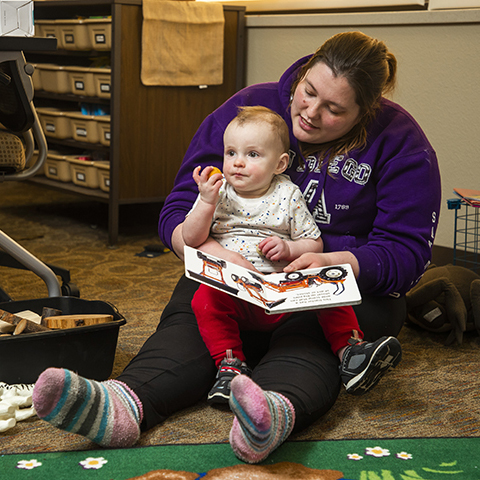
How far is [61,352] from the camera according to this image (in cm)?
114

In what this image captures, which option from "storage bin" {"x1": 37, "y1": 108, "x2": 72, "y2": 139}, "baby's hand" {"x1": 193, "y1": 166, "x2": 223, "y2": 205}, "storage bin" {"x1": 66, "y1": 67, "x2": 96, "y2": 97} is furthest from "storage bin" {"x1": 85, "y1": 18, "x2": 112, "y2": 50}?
"baby's hand" {"x1": 193, "y1": 166, "x2": 223, "y2": 205}

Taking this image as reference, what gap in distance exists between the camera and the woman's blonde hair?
47.2 inches

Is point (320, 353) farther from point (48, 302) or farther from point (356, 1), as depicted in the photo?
point (356, 1)

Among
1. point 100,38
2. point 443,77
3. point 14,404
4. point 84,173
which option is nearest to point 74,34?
point 100,38

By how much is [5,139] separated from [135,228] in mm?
1302

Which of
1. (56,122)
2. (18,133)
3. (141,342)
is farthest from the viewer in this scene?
(56,122)

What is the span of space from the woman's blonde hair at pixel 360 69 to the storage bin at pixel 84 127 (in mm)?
1490

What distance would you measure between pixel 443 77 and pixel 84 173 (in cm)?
153

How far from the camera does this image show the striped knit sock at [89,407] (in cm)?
88

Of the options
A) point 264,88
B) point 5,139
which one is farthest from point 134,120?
point 264,88

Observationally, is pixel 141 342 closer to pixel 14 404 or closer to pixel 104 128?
pixel 14 404

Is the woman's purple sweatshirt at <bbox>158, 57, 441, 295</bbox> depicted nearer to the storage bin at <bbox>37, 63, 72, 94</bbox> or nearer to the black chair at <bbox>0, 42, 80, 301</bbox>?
the black chair at <bbox>0, 42, 80, 301</bbox>

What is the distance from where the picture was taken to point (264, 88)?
4.60 feet

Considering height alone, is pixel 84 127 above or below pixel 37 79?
below
